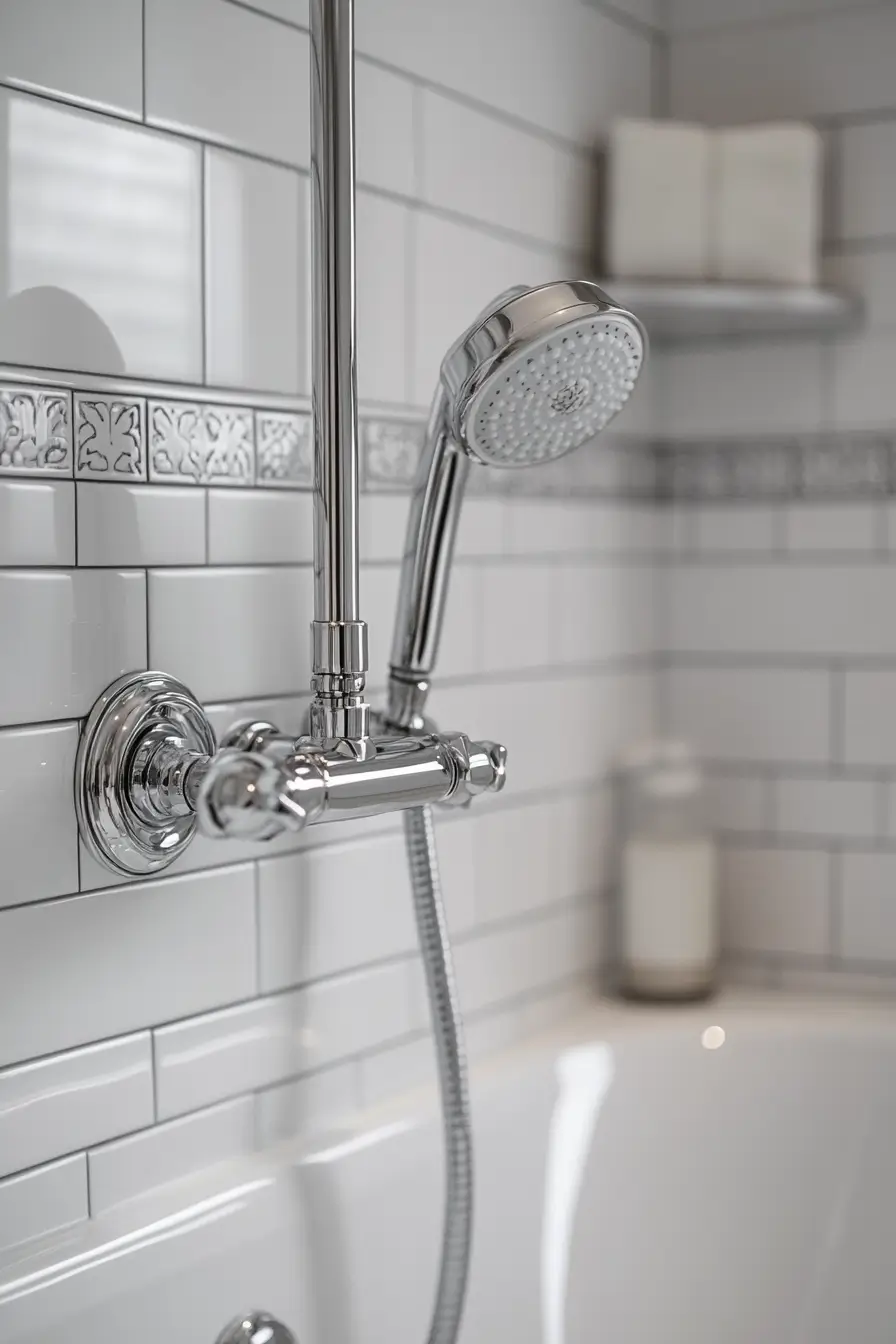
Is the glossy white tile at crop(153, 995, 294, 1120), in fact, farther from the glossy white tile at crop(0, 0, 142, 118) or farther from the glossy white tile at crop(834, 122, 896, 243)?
the glossy white tile at crop(834, 122, 896, 243)

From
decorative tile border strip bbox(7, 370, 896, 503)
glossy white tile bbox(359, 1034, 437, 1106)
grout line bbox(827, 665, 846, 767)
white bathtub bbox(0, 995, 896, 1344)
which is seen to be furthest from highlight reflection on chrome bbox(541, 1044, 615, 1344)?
decorative tile border strip bbox(7, 370, 896, 503)

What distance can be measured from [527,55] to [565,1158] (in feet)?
3.11

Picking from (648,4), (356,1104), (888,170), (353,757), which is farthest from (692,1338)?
(648,4)

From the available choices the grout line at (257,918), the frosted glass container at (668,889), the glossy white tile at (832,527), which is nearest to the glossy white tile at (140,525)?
the grout line at (257,918)

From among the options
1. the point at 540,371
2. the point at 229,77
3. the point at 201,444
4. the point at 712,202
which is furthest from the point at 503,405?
the point at 712,202

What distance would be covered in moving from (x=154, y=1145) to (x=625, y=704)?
0.73 metres

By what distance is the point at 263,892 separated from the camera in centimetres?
107

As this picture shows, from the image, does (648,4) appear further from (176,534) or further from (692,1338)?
(692,1338)

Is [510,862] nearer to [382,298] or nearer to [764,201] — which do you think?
[382,298]

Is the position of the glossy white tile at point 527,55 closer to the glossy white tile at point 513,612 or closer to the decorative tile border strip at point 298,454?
the decorative tile border strip at point 298,454

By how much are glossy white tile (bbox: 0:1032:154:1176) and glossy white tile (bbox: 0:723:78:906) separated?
106mm

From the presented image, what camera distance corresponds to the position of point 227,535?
3.36ft

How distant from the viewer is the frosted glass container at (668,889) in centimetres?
147

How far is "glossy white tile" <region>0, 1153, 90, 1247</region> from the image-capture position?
888 millimetres
